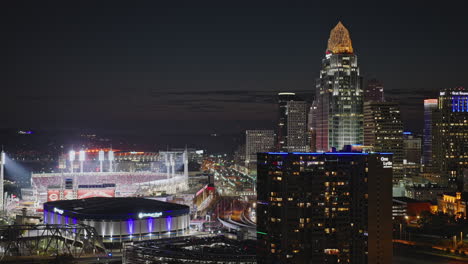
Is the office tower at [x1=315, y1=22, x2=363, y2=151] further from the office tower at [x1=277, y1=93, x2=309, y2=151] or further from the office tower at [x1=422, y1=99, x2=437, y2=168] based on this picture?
the office tower at [x1=277, y1=93, x2=309, y2=151]

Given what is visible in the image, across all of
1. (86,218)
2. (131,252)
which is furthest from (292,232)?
(86,218)

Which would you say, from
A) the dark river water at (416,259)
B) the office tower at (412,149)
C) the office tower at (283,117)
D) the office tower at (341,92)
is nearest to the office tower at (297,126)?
the office tower at (283,117)

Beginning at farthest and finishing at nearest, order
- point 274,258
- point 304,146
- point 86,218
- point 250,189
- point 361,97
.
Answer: point 304,146 < point 250,189 < point 361,97 < point 86,218 < point 274,258

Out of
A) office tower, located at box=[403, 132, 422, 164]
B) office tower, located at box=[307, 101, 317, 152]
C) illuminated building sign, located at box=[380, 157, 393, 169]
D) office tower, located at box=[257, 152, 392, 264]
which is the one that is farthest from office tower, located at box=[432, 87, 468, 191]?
office tower, located at box=[257, 152, 392, 264]

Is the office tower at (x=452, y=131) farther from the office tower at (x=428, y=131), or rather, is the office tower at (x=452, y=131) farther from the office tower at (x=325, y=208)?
the office tower at (x=325, y=208)

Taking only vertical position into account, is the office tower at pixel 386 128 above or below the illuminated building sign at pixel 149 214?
above

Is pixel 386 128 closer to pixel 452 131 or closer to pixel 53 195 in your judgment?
pixel 452 131

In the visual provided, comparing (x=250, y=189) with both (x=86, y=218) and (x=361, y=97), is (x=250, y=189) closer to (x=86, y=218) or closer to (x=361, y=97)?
(x=361, y=97)

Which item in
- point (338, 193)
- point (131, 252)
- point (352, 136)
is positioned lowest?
point (131, 252)
